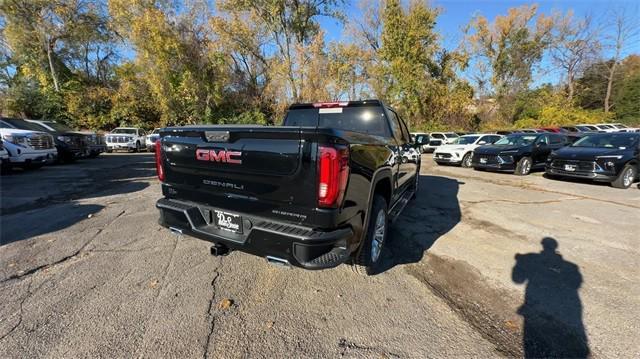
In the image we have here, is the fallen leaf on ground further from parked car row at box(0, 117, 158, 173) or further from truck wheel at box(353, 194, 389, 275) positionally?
parked car row at box(0, 117, 158, 173)

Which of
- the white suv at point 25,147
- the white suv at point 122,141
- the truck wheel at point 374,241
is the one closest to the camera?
the truck wheel at point 374,241

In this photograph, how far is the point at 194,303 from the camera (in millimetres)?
2752

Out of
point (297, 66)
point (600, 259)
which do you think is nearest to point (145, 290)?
point (600, 259)

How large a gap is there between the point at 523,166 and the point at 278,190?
11481 mm

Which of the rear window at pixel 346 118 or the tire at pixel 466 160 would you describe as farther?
the tire at pixel 466 160

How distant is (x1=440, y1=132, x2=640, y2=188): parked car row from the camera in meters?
8.51

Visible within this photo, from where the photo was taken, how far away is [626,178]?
8.55 m

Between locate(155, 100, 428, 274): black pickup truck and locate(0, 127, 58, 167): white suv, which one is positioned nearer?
locate(155, 100, 428, 274): black pickup truck

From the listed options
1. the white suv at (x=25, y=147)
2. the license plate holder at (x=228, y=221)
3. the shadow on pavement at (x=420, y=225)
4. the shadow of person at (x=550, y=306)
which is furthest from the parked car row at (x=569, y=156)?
the white suv at (x=25, y=147)

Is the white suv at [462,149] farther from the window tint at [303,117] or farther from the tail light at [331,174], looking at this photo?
the tail light at [331,174]

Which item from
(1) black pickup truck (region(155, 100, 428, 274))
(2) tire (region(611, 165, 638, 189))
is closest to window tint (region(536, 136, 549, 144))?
(2) tire (region(611, 165, 638, 189))

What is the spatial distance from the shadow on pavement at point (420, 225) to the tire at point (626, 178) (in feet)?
15.3

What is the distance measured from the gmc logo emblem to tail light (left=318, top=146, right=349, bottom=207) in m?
0.77

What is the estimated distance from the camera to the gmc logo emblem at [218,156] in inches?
104
